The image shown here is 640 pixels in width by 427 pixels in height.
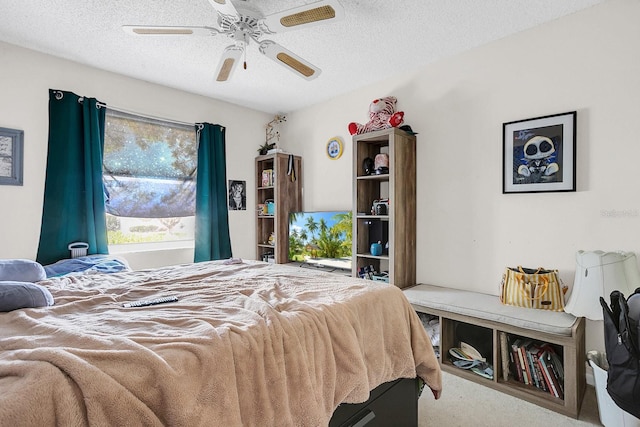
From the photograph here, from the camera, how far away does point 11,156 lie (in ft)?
8.55

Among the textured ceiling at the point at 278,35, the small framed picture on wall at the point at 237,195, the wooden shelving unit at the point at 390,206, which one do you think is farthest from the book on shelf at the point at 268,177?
the wooden shelving unit at the point at 390,206

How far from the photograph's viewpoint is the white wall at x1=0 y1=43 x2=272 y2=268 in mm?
2598

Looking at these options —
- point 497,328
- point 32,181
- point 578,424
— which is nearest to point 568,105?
point 497,328

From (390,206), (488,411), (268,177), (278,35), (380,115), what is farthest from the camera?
(268,177)

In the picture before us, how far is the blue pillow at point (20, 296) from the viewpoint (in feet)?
3.89

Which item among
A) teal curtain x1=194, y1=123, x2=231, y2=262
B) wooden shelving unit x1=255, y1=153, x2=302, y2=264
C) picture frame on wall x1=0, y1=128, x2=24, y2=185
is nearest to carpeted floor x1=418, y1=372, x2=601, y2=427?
wooden shelving unit x1=255, y1=153, x2=302, y2=264

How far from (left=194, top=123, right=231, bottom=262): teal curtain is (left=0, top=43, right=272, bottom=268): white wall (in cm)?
18

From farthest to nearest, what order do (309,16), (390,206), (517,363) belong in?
1. (390,206)
2. (517,363)
3. (309,16)

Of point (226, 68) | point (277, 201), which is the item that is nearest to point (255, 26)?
point (226, 68)

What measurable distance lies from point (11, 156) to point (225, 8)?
7.47 feet

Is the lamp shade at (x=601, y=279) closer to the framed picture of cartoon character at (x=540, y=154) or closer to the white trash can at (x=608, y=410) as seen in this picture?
the white trash can at (x=608, y=410)

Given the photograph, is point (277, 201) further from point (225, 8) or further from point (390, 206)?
point (225, 8)

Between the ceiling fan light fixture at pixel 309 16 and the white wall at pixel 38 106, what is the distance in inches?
89.5

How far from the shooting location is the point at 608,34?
210 centimetres
